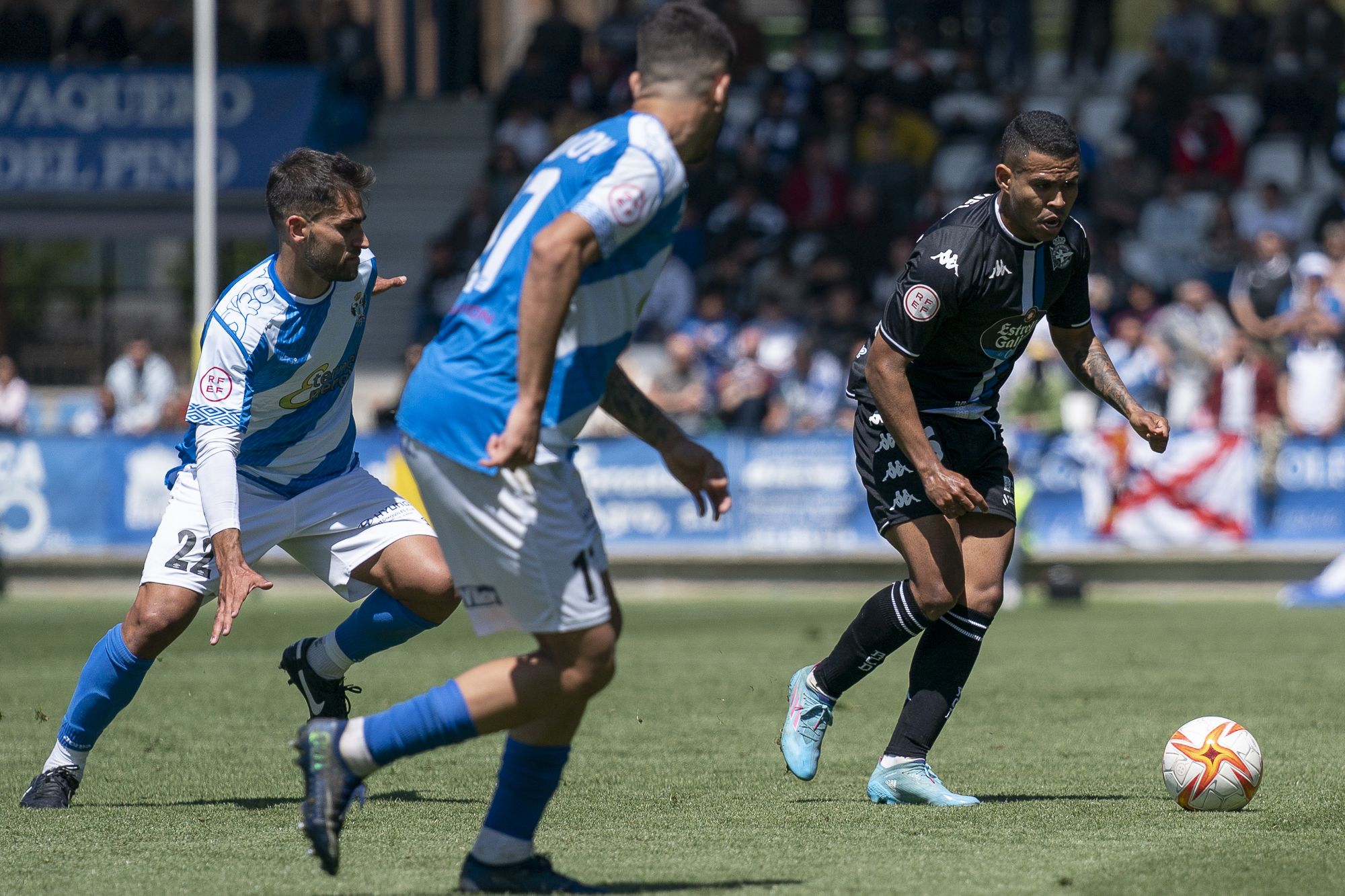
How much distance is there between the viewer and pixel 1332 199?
20.6 meters

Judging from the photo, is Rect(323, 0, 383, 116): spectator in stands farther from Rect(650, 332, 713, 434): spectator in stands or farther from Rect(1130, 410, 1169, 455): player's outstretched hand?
Rect(1130, 410, 1169, 455): player's outstretched hand

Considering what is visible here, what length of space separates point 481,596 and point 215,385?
185cm

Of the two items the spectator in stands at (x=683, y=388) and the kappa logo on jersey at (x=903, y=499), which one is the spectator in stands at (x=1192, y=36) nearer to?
the spectator in stands at (x=683, y=388)

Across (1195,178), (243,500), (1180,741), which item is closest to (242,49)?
(1195,178)

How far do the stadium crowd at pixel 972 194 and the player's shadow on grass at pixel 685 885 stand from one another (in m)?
12.3

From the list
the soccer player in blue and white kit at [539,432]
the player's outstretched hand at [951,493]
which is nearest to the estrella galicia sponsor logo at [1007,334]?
the player's outstretched hand at [951,493]

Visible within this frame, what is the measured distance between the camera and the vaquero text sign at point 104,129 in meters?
22.7

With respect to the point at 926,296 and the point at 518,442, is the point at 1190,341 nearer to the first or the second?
the point at 926,296

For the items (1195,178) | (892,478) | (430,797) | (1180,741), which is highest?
(892,478)

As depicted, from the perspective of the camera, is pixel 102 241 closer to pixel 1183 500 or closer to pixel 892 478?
pixel 1183 500

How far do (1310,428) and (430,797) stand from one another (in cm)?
1243

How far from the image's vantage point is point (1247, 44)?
75.2 ft

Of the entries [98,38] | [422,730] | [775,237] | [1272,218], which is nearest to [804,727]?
[422,730]

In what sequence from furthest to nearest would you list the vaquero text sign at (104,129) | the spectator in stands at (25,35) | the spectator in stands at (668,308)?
the spectator in stands at (25,35) < the vaquero text sign at (104,129) < the spectator in stands at (668,308)
